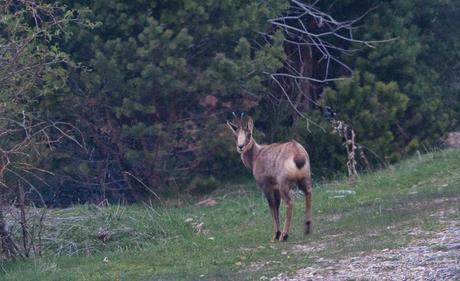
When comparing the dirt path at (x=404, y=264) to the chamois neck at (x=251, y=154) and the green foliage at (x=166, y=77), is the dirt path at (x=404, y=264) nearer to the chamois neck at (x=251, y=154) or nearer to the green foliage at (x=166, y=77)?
the chamois neck at (x=251, y=154)

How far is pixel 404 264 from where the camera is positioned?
447 inches

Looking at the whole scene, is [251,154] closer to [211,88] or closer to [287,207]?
[287,207]

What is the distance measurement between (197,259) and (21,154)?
3448 mm

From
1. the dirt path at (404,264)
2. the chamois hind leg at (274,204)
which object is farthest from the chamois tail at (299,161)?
the dirt path at (404,264)

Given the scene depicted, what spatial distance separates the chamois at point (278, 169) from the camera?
1395cm

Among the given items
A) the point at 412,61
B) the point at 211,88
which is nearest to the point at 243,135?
the point at 211,88

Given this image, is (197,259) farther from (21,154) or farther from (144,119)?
(144,119)

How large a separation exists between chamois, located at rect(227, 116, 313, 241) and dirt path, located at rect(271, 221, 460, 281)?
5.77ft

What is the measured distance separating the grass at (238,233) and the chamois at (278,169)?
1.42 ft

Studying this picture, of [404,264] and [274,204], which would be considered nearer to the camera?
[404,264]

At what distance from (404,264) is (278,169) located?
3.25 meters

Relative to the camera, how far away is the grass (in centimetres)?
1311

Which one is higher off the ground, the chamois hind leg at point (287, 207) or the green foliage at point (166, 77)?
the green foliage at point (166, 77)

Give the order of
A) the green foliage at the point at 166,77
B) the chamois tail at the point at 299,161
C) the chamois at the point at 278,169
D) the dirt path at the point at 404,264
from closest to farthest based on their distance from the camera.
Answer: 1. the dirt path at the point at 404,264
2. the chamois tail at the point at 299,161
3. the chamois at the point at 278,169
4. the green foliage at the point at 166,77
